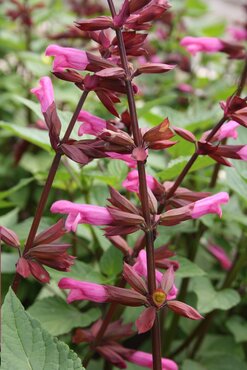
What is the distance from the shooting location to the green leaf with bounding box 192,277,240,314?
130 centimetres

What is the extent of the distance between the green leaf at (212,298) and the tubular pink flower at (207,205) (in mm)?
373

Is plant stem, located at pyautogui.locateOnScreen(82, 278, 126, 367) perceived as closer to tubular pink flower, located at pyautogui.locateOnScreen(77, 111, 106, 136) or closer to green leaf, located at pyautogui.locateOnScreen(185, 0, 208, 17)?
tubular pink flower, located at pyautogui.locateOnScreen(77, 111, 106, 136)

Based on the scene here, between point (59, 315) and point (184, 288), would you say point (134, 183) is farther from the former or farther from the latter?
point (184, 288)

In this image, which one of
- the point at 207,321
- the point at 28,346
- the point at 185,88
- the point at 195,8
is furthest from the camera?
the point at 195,8

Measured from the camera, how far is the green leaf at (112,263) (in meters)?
1.25

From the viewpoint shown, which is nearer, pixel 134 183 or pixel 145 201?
pixel 145 201

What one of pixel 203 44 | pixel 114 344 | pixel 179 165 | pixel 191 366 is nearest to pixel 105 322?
pixel 114 344

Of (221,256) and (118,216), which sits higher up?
(118,216)

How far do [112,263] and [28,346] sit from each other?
1.65 feet

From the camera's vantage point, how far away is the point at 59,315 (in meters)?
1.26

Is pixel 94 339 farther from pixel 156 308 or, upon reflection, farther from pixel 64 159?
pixel 64 159

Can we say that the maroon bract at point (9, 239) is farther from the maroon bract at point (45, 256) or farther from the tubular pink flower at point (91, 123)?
the tubular pink flower at point (91, 123)

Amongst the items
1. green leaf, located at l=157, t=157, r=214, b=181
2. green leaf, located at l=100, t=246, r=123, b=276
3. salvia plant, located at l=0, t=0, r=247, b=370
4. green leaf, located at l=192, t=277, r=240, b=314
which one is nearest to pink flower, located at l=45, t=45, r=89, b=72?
salvia plant, located at l=0, t=0, r=247, b=370

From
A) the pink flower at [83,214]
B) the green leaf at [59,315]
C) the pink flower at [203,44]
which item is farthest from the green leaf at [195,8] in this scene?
the pink flower at [83,214]
